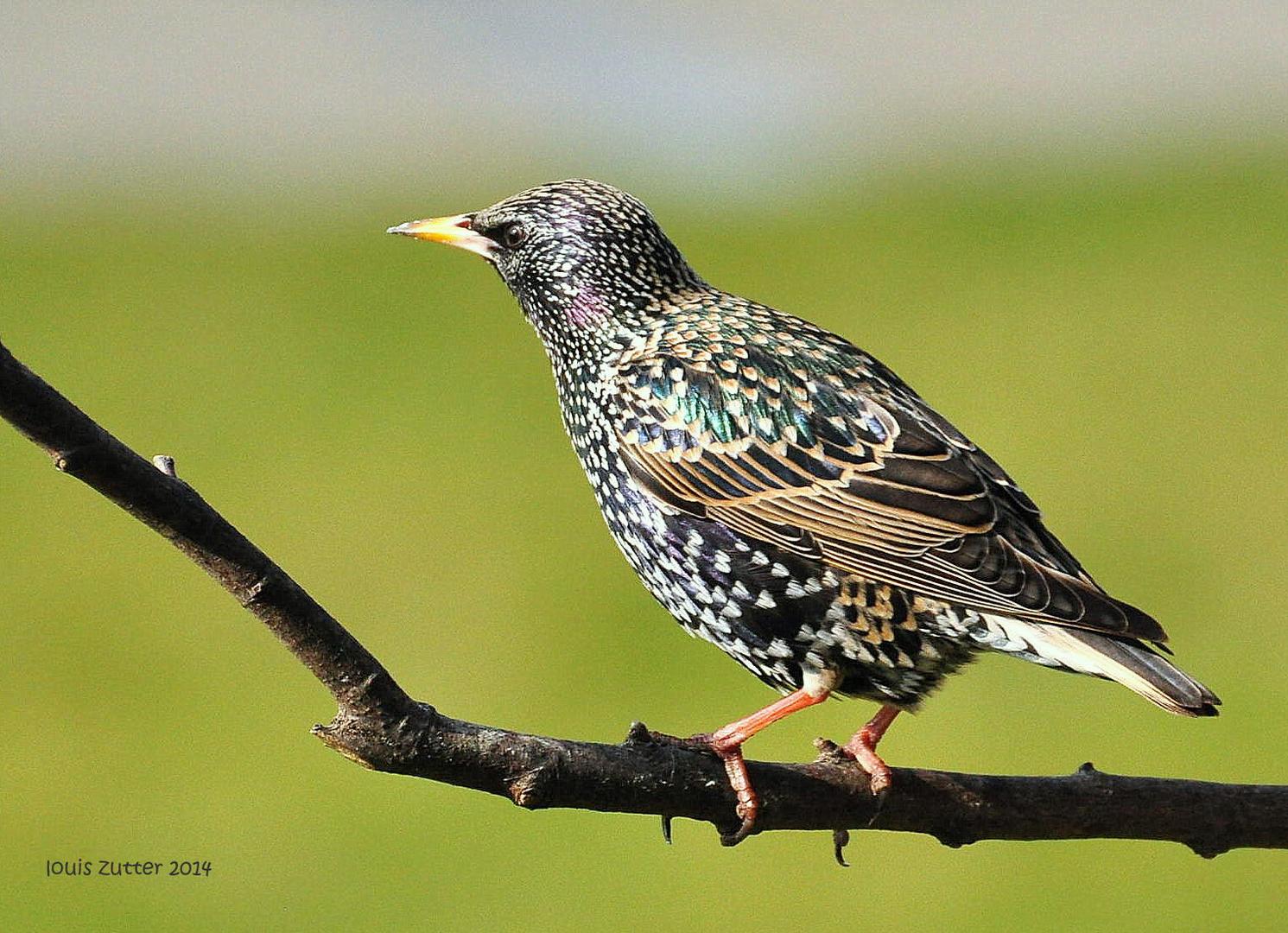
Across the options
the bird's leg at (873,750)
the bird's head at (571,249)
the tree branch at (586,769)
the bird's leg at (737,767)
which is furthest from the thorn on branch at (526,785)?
the bird's head at (571,249)

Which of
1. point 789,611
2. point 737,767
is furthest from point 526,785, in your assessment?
point 789,611

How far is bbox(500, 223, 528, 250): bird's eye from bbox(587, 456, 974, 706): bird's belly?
0.56 m

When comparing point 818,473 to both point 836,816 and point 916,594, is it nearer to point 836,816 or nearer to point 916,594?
point 916,594

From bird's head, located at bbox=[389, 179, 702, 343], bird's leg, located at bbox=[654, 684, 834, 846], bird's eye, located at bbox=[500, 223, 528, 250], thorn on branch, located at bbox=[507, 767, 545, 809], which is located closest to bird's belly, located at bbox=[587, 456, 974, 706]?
bird's leg, located at bbox=[654, 684, 834, 846]

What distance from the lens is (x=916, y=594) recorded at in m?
3.36

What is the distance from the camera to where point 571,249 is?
359cm

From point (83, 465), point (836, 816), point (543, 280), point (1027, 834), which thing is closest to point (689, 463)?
point (543, 280)

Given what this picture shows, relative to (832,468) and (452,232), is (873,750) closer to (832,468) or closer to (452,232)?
(832,468)

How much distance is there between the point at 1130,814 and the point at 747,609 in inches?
35.0

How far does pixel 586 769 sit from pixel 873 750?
0.93m

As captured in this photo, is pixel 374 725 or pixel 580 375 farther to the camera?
pixel 580 375

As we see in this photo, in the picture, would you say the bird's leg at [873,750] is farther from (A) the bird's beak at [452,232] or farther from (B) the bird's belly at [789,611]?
(A) the bird's beak at [452,232]

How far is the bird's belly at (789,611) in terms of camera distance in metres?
3.37

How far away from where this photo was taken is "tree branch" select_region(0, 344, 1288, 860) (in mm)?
2186
